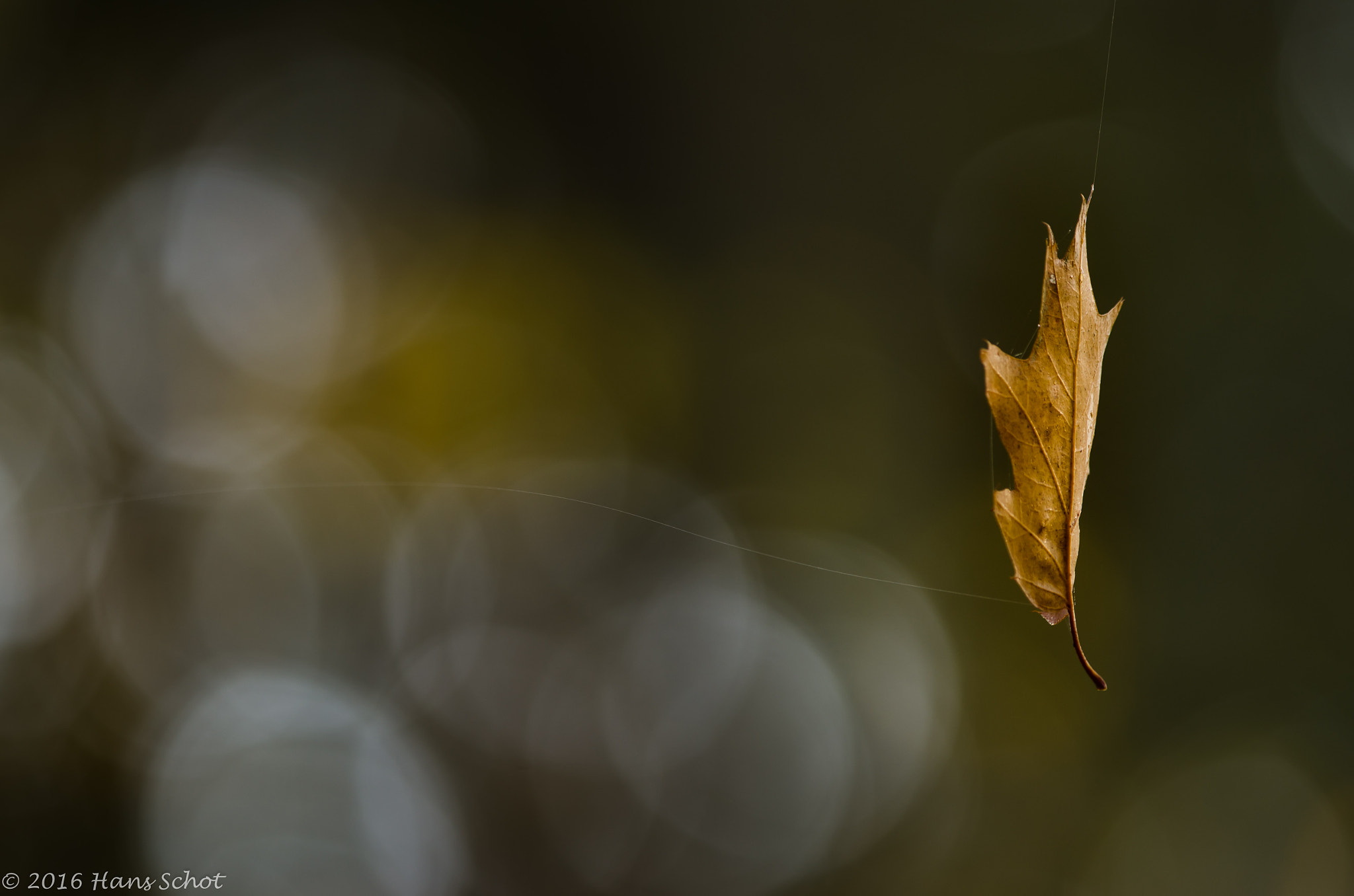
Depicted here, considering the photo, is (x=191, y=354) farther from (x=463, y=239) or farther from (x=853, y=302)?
(x=853, y=302)

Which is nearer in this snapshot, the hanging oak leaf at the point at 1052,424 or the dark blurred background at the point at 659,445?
the hanging oak leaf at the point at 1052,424

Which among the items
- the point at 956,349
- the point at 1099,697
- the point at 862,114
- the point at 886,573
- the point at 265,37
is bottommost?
the point at 1099,697

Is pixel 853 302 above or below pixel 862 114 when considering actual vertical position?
below

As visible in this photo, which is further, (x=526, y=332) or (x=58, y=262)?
(x=526, y=332)

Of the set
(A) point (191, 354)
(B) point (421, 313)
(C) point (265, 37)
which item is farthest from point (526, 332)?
(C) point (265, 37)

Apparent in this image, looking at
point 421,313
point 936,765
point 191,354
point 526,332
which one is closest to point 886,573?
point 936,765
